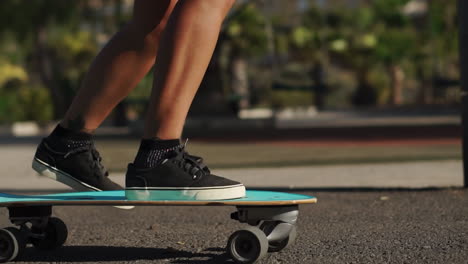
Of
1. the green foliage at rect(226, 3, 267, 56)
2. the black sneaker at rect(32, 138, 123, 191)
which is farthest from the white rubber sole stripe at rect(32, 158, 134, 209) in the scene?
the green foliage at rect(226, 3, 267, 56)

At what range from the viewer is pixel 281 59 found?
152ft

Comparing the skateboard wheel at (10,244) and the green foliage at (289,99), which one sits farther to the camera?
the green foliage at (289,99)

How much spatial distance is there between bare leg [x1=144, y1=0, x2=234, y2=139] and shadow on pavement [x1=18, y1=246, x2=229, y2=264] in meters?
0.54

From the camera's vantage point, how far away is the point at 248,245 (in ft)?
12.5

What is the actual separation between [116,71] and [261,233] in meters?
1.05

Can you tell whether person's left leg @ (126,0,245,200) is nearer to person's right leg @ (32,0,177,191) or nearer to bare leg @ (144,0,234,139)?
bare leg @ (144,0,234,139)

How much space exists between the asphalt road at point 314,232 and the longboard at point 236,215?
117 millimetres

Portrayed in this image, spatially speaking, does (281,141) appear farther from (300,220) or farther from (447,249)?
(447,249)

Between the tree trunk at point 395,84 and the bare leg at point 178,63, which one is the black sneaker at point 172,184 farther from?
the tree trunk at point 395,84

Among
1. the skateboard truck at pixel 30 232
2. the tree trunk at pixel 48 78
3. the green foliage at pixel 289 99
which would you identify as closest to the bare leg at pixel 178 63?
the skateboard truck at pixel 30 232

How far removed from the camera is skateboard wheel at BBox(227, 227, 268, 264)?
3.77m

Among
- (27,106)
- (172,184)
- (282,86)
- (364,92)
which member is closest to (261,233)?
(172,184)

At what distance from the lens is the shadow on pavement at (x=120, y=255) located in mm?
4068

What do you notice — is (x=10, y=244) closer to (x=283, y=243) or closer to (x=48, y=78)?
(x=283, y=243)
